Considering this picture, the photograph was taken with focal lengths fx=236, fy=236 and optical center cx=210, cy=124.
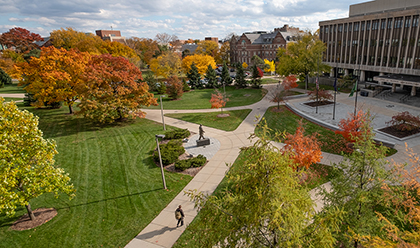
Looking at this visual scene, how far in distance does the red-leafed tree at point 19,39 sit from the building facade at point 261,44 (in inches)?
2809

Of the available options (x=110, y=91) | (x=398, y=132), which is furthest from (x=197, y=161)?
(x=398, y=132)

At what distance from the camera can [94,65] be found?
2723cm

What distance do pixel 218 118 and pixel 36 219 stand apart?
855 inches

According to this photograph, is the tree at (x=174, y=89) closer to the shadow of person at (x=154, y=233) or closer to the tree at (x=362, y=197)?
the shadow of person at (x=154, y=233)

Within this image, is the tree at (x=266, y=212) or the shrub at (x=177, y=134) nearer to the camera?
the tree at (x=266, y=212)

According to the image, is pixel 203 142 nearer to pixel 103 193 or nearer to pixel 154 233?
pixel 103 193

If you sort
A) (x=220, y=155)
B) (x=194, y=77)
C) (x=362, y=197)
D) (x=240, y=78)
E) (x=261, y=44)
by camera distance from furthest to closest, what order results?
1. (x=261, y=44)
2. (x=194, y=77)
3. (x=240, y=78)
4. (x=220, y=155)
5. (x=362, y=197)

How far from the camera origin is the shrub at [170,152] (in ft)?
→ 63.6

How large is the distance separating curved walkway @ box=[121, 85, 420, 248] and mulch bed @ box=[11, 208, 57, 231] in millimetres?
5672

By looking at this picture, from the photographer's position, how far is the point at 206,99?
43562 millimetres

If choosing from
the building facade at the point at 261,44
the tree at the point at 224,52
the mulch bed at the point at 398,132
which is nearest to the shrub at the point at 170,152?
the mulch bed at the point at 398,132

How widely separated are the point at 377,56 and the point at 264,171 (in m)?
44.8

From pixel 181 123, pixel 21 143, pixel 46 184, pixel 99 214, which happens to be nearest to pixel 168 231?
pixel 99 214

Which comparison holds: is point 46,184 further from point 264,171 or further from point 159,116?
point 159,116
